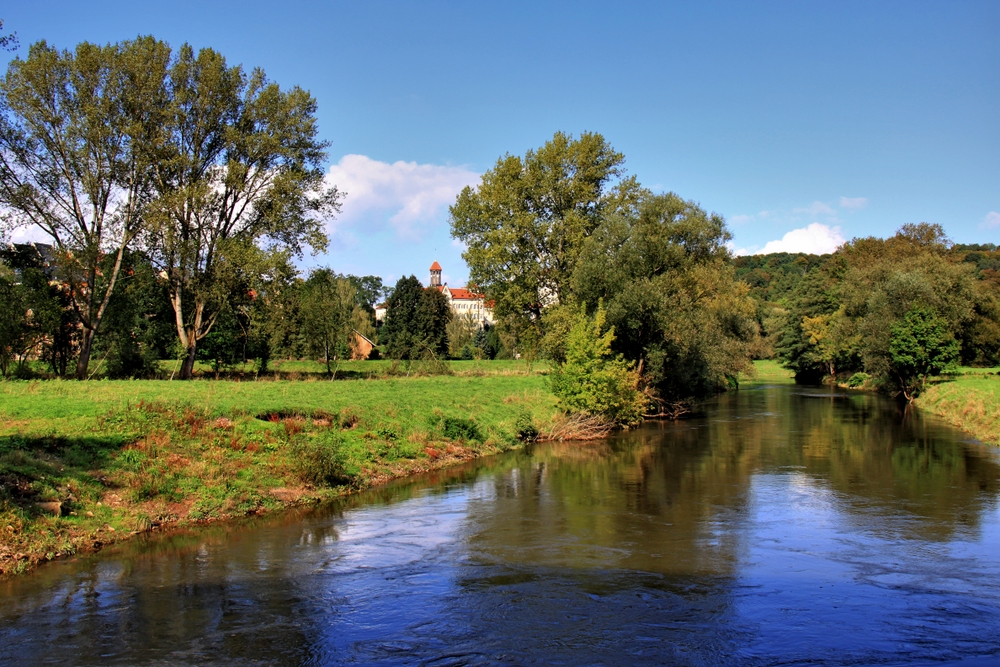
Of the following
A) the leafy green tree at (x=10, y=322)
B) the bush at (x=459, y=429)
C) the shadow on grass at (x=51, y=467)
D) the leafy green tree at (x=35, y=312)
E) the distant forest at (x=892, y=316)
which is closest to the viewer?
the shadow on grass at (x=51, y=467)

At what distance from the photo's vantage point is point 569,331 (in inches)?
1497

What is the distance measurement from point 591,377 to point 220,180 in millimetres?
22927

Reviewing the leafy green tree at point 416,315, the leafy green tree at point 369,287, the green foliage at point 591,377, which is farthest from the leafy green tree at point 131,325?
the leafy green tree at point 369,287

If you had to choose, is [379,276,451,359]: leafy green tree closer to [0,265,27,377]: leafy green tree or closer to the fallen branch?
[0,265,27,377]: leafy green tree

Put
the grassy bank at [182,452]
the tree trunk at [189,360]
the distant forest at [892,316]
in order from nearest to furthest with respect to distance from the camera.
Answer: the grassy bank at [182,452], the tree trunk at [189,360], the distant forest at [892,316]

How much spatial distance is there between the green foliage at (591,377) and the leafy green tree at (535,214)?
13.9 meters

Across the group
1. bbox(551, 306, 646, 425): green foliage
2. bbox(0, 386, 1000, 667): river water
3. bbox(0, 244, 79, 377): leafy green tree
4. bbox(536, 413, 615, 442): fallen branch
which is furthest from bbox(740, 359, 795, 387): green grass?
bbox(0, 244, 79, 377): leafy green tree

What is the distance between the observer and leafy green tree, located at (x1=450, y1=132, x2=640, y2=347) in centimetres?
4944

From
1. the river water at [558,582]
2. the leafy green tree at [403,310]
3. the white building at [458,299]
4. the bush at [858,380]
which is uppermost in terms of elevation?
the white building at [458,299]

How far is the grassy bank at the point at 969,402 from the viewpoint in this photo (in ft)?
105

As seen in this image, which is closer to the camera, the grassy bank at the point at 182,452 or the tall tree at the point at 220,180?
the grassy bank at the point at 182,452

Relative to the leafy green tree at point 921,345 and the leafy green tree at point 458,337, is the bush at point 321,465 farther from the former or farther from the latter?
the leafy green tree at point 458,337

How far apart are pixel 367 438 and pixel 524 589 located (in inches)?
493

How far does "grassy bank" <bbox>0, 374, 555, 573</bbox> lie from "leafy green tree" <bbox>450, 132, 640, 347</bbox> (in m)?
22.1
